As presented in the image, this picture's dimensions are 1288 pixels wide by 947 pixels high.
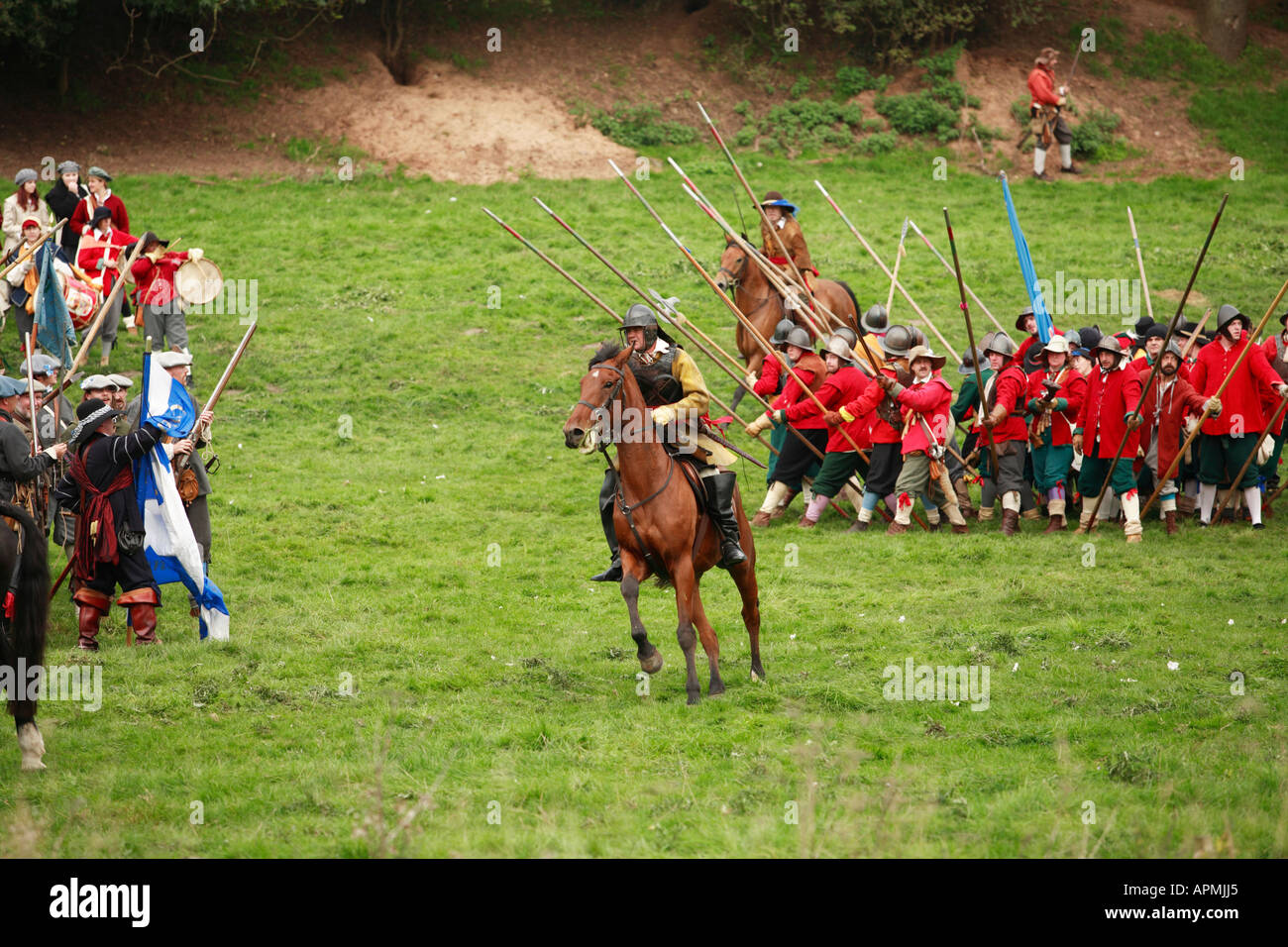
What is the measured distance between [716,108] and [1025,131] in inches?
250

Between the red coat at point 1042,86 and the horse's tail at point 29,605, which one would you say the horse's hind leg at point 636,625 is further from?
the red coat at point 1042,86

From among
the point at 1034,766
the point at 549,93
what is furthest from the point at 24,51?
the point at 1034,766

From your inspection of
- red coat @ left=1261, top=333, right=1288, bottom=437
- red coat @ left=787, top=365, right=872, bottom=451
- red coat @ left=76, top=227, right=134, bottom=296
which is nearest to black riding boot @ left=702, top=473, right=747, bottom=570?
red coat @ left=787, top=365, right=872, bottom=451

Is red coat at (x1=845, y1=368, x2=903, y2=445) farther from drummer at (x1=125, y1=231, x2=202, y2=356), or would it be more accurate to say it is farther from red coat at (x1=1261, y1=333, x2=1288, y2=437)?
drummer at (x1=125, y1=231, x2=202, y2=356)

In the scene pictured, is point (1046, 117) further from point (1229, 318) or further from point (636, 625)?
point (636, 625)

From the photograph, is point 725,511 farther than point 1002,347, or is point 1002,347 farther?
point 1002,347

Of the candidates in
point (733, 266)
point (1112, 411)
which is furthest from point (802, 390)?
point (733, 266)

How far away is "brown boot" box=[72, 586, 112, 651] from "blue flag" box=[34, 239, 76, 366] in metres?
6.86

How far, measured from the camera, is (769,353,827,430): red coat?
50.9 ft

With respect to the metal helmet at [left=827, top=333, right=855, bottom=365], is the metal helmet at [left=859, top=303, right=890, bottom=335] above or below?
above

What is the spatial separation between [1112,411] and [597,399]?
710 centimetres

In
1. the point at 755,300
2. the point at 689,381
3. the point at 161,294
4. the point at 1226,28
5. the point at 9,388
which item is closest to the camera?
the point at 689,381

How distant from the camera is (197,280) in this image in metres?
18.2
